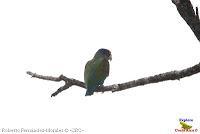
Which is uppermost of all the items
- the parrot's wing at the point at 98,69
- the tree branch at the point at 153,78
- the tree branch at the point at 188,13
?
the parrot's wing at the point at 98,69

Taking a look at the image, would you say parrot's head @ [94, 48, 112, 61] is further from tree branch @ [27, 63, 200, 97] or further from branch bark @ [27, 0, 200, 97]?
tree branch @ [27, 63, 200, 97]

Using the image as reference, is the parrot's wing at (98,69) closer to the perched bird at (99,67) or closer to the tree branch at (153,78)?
the perched bird at (99,67)

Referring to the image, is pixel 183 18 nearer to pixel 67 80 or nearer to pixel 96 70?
pixel 67 80

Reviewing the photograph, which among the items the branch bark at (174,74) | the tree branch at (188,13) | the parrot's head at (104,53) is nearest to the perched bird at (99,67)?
the parrot's head at (104,53)

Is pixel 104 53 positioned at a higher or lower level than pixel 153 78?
higher

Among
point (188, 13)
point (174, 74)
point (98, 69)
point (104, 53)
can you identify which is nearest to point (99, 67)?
point (98, 69)

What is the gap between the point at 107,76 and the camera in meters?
8.00

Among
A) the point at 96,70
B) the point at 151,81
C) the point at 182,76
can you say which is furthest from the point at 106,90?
the point at 96,70

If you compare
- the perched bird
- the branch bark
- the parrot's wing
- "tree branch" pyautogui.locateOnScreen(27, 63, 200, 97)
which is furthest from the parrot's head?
"tree branch" pyautogui.locateOnScreen(27, 63, 200, 97)

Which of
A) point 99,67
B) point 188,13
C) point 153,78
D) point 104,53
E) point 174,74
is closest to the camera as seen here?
point 188,13

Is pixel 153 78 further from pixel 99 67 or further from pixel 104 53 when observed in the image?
pixel 104 53

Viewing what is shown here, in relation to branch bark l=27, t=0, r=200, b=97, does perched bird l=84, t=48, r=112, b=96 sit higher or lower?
higher

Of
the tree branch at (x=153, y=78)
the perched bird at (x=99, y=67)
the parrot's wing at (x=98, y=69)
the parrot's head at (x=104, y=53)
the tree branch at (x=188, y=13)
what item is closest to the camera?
the tree branch at (x=188, y=13)

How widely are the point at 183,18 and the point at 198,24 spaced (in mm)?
105
